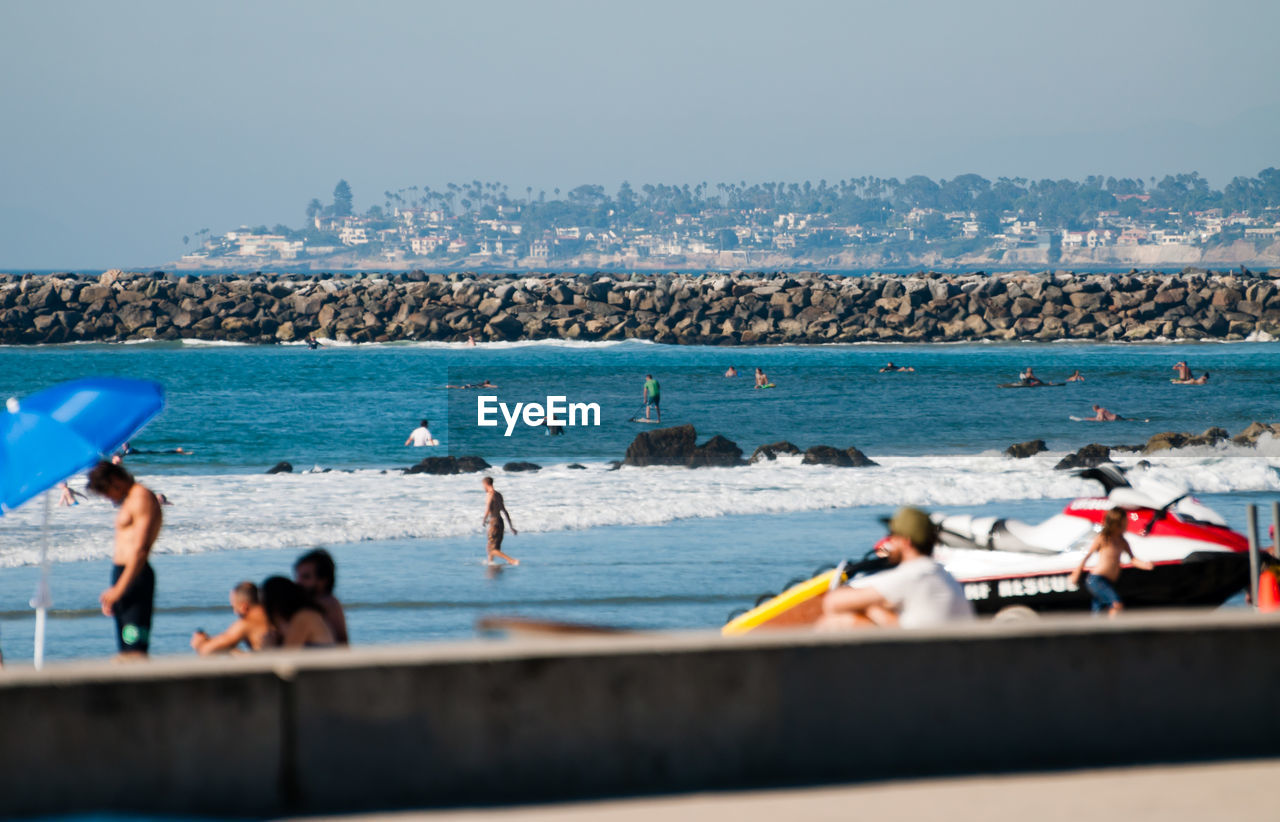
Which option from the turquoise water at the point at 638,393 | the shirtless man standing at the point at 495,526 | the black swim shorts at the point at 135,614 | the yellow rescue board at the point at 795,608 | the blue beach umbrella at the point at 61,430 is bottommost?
the turquoise water at the point at 638,393

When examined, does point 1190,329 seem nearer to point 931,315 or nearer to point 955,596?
point 931,315

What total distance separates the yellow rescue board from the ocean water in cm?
321

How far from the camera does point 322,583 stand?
6.90 metres

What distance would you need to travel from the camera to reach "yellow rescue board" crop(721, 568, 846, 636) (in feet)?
27.4

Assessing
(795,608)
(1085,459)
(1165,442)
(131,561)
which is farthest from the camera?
(1165,442)

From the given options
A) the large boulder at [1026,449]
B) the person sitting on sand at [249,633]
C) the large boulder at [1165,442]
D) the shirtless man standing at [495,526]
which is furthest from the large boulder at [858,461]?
the person sitting on sand at [249,633]

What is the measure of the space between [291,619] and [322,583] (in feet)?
1.44

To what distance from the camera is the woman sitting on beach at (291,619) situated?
6.44m

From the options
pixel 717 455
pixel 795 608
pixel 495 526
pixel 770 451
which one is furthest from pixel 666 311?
pixel 795 608

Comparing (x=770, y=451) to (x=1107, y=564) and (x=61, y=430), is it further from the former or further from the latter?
(x=61, y=430)

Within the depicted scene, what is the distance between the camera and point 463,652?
14.8ft

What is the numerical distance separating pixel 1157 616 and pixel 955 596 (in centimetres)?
136

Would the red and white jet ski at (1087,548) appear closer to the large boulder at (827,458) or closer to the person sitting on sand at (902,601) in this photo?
the person sitting on sand at (902,601)

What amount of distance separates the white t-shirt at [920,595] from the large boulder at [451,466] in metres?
21.6
